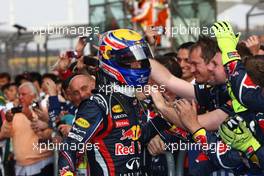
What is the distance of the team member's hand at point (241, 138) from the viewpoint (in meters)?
4.04

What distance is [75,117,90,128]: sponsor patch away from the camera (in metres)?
4.37

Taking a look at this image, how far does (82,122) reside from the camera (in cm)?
439

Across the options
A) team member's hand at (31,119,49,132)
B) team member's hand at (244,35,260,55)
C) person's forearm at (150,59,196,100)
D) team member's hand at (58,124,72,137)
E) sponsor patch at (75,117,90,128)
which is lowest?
team member's hand at (31,119,49,132)

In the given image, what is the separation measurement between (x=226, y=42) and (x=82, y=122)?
43.9 inches

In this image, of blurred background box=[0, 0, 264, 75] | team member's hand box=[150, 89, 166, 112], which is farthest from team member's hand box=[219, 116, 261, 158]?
blurred background box=[0, 0, 264, 75]

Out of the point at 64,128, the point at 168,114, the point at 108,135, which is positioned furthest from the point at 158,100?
the point at 64,128

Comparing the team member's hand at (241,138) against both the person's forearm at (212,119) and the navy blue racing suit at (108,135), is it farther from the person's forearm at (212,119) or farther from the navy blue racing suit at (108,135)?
the navy blue racing suit at (108,135)

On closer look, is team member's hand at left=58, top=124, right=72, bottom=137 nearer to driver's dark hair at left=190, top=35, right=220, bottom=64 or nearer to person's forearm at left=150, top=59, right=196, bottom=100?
person's forearm at left=150, top=59, right=196, bottom=100

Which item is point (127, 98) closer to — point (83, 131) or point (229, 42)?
point (83, 131)

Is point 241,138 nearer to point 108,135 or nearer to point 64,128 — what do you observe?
point 108,135

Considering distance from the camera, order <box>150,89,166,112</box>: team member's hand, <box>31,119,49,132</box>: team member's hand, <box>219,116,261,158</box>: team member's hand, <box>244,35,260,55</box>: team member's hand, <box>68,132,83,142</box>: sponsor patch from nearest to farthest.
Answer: <box>219,116,261,158</box>: team member's hand < <box>68,132,83,142</box>: sponsor patch < <box>150,89,166,112</box>: team member's hand < <box>244,35,260,55</box>: team member's hand < <box>31,119,49,132</box>: team member's hand

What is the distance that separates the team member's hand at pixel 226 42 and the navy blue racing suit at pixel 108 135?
86 cm

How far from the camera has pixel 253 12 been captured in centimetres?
1010

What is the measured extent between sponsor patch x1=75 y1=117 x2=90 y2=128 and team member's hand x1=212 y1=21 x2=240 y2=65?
102 centimetres
